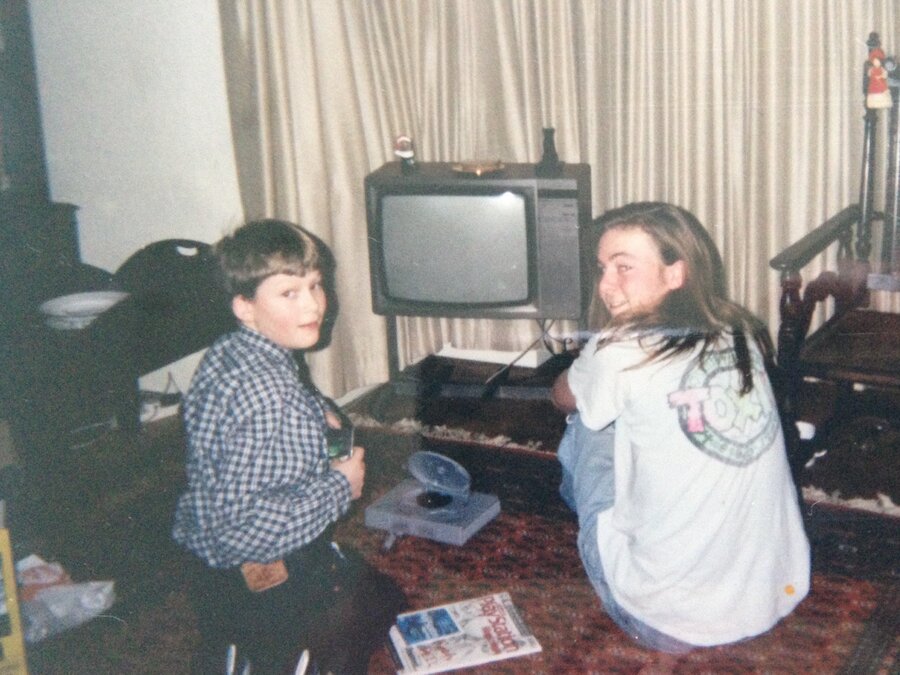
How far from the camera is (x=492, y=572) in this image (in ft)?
6.95

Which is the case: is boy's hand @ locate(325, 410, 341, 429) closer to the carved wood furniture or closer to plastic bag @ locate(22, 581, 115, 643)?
plastic bag @ locate(22, 581, 115, 643)

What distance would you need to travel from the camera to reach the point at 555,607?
198 cm

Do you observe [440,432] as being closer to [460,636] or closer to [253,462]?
[460,636]

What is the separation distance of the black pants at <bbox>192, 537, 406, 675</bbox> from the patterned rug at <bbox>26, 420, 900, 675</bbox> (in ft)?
0.65

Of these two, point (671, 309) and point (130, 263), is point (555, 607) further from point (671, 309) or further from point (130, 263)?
point (130, 263)

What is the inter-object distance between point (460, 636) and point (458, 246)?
3.86 ft

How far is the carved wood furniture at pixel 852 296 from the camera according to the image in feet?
A: 6.86

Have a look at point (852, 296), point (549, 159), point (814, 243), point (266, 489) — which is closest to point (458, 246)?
point (549, 159)

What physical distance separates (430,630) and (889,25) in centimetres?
197

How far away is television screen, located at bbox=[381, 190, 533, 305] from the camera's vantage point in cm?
262

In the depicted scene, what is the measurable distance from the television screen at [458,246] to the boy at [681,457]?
94 cm

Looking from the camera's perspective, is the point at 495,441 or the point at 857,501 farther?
the point at 495,441

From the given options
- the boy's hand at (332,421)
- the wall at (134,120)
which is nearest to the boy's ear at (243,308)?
the boy's hand at (332,421)

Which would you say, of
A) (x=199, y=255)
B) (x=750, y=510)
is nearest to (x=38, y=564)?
(x=199, y=255)
